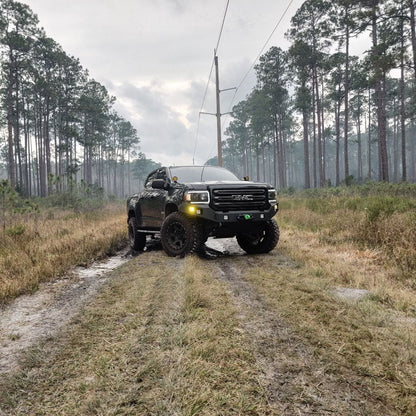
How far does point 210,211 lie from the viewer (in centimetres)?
552

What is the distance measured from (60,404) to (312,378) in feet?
5.14

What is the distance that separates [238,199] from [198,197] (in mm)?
796

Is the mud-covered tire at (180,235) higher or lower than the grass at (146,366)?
higher

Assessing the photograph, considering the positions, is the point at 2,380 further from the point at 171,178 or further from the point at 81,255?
the point at 171,178

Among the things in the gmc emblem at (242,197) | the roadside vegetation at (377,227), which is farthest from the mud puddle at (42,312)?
the roadside vegetation at (377,227)

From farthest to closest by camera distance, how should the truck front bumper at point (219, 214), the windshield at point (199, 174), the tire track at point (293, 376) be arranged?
the windshield at point (199, 174), the truck front bumper at point (219, 214), the tire track at point (293, 376)

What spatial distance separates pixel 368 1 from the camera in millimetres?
19344

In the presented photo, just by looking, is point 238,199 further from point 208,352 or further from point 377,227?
point 208,352

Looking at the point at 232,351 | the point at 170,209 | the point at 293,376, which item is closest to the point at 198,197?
the point at 170,209

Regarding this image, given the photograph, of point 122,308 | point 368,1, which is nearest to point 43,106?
point 368,1

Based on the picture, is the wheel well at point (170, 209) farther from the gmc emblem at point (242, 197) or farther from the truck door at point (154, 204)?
the gmc emblem at point (242, 197)

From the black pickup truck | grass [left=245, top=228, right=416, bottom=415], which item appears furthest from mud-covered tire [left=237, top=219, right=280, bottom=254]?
grass [left=245, top=228, right=416, bottom=415]

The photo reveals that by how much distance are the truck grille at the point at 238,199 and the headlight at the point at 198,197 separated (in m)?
0.14

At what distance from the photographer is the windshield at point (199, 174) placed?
6.60 metres
